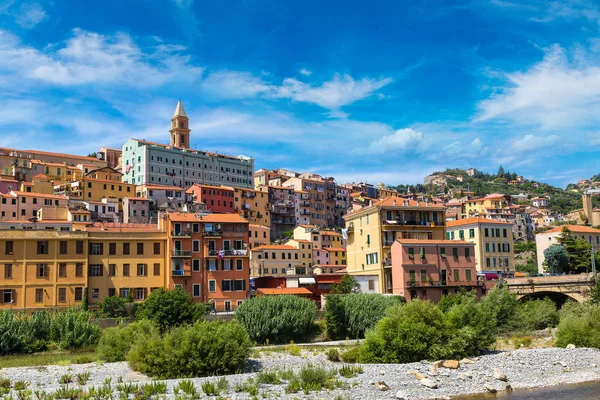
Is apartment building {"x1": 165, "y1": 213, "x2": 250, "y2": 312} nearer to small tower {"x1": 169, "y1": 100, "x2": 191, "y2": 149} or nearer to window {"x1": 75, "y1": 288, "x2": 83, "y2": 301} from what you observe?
window {"x1": 75, "y1": 288, "x2": 83, "y2": 301}

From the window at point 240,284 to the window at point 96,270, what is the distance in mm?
13176

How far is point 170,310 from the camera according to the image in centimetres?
5034

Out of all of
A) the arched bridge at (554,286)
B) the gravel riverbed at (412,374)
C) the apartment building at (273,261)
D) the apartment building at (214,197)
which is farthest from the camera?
the apartment building at (214,197)

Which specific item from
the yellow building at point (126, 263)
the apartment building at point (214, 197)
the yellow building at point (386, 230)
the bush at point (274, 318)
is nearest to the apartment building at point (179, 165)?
the apartment building at point (214, 197)

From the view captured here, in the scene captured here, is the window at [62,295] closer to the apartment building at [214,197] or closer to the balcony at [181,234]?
the balcony at [181,234]

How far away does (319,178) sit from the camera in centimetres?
15538

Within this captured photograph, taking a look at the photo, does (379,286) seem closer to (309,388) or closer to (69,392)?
(309,388)

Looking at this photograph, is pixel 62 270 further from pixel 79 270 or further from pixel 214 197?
pixel 214 197

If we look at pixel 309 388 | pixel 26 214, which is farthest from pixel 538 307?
pixel 26 214

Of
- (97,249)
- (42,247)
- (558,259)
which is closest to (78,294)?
(97,249)

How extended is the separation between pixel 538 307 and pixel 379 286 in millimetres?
15706

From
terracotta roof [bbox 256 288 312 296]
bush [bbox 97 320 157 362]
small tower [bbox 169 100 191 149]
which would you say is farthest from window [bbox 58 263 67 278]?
small tower [bbox 169 100 191 149]

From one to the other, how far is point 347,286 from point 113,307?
2314 cm

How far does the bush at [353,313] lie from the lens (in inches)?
2080
